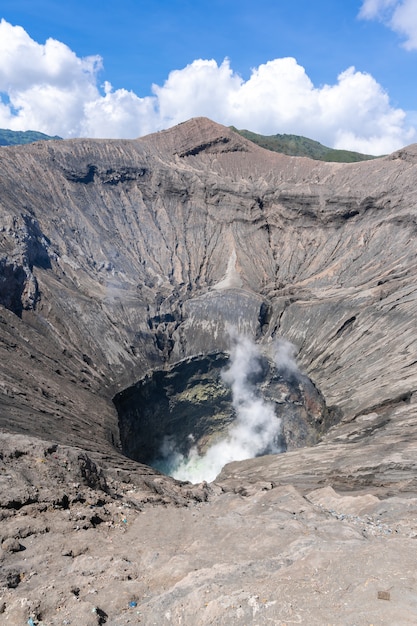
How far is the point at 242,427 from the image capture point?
57.1 metres

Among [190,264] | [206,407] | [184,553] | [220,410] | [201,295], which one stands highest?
[190,264]

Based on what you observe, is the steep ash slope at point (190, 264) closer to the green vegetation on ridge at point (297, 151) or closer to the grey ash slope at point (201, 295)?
the grey ash slope at point (201, 295)

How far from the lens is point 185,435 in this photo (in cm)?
5703

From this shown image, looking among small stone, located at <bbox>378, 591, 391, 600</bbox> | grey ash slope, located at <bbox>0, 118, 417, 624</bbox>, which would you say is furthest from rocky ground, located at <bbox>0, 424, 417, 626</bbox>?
grey ash slope, located at <bbox>0, 118, 417, 624</bbox>

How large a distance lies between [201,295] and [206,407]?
61.0 ft

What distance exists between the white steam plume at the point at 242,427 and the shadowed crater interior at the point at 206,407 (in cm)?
14

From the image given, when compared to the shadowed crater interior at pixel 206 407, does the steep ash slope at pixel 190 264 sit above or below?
above

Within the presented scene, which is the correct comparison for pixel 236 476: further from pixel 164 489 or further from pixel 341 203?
pixel 341 203

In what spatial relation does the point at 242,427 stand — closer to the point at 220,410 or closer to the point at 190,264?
the point at 220,410

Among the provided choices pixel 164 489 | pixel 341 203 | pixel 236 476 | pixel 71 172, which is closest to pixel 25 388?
pixel 164 489

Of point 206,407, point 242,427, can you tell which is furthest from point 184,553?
point 206,407

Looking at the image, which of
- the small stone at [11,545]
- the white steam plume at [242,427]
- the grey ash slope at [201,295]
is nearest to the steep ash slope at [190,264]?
the grey ash slope at [201,295]

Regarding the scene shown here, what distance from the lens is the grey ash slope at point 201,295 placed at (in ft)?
Answer: 93.2

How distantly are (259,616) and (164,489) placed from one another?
17123 millimetres
